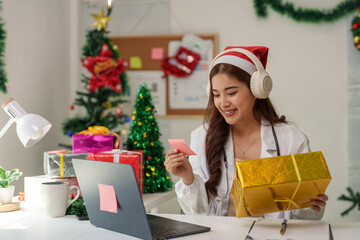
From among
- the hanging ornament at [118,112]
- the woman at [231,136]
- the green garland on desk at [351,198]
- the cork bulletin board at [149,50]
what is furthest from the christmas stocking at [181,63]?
the green garland on desk at [351,198]

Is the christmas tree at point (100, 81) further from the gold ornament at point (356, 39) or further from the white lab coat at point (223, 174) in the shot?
the gold ornament at point (356, 39)

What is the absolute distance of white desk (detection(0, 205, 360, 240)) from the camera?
125 cm

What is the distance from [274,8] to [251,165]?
2459 millimetres

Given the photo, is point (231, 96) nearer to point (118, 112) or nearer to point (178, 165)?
point (178, 165)

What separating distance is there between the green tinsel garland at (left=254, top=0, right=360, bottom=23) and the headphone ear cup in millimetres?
1800

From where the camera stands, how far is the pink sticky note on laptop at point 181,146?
1.41m

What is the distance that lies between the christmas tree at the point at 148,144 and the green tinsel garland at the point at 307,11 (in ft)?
Result: 4.89

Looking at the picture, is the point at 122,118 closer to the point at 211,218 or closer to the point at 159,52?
the point at 159,52

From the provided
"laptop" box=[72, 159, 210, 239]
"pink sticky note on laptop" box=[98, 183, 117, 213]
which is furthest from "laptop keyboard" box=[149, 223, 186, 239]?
"pink sticky note on laptop" box=[98, 183, 117, 213]

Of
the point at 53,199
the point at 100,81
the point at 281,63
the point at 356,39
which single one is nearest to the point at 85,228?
the point at 53,199

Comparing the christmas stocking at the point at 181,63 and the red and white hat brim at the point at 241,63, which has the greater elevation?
the christmas stocking at the point at 181,63

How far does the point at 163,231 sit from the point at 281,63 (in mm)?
2488

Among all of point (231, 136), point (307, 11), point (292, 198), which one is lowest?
point (292, 198)

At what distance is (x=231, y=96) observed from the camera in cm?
187
